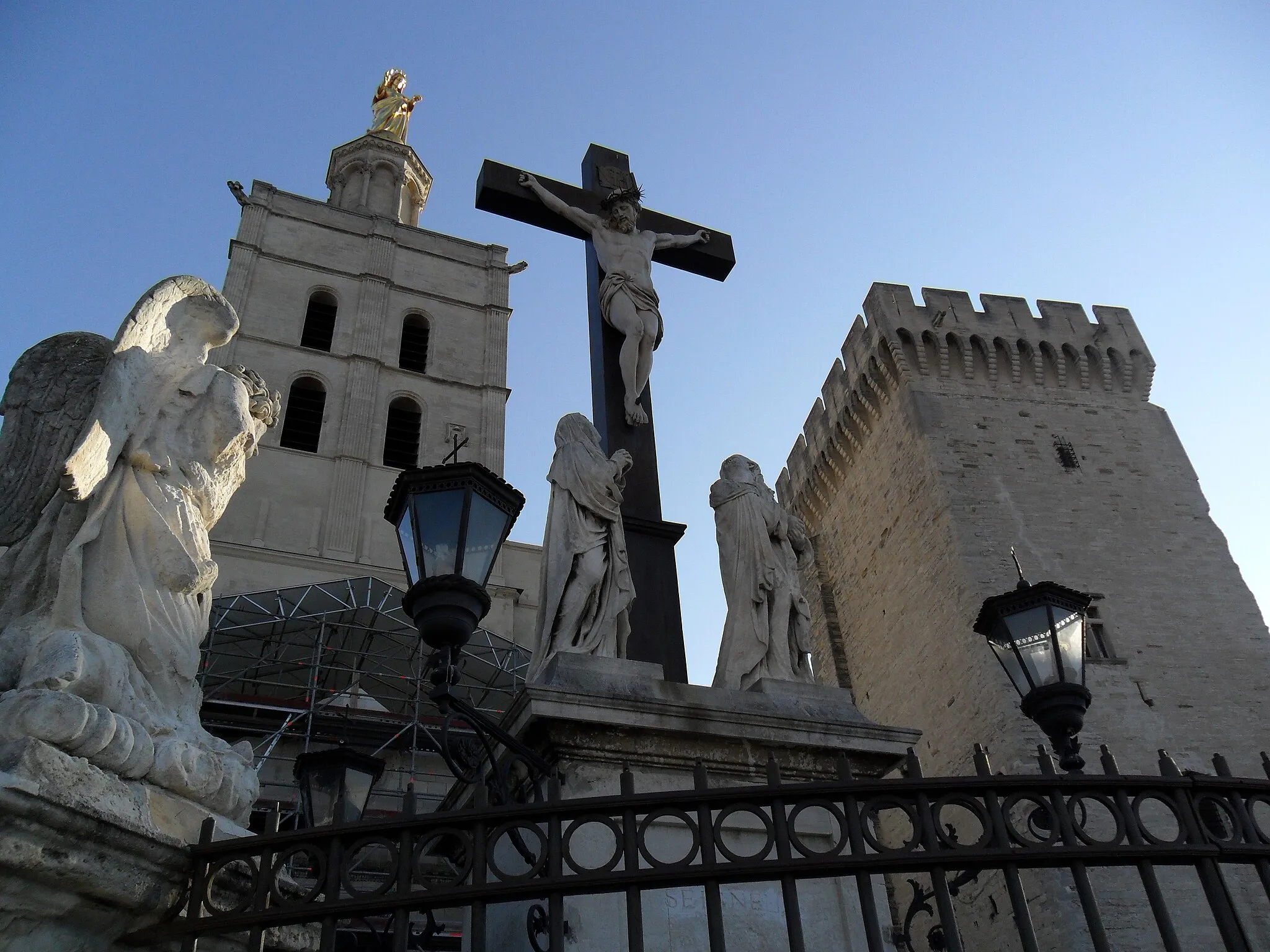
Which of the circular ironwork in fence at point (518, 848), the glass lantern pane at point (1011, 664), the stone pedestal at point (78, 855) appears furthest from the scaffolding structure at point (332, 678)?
the circular ironwork in fence at point (518, 848)

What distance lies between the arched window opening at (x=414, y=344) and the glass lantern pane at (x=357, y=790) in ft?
75.9

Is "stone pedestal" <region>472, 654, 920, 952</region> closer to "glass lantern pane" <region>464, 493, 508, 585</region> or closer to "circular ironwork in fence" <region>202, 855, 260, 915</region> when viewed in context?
"glass lantern pane" <region>464, 493, 508, 585</region>

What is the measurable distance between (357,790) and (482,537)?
127 inches

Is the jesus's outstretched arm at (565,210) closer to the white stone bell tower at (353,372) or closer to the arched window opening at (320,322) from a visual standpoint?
the white stone bell tower at (353,372)

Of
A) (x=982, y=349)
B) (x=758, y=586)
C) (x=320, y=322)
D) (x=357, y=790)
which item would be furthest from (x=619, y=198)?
(x=320, y=322)

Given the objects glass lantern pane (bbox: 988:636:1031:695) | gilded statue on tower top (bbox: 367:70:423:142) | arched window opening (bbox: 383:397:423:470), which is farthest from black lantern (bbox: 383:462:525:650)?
gilded statue on tower top (bbox: 367:70:423:142)

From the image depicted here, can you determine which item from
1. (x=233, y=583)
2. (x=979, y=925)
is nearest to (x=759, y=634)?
(x=979, y=925)

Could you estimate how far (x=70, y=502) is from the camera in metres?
3.07

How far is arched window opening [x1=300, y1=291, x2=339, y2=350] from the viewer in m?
28.6

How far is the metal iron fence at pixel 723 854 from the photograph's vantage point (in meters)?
2.61

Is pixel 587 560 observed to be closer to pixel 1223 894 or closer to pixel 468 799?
pixel 468 799

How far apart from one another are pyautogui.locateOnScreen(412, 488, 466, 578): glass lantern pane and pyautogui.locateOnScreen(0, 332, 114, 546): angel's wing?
1.23 metres

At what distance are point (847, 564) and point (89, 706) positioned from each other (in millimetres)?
23402

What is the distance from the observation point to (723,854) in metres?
2.72
